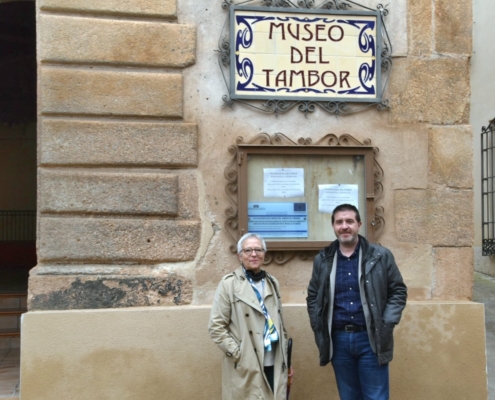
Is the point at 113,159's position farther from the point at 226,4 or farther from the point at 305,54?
the point at 305,54

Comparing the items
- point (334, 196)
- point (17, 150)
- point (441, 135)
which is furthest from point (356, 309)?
point (17, 150)

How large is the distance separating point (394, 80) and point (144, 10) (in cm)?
220

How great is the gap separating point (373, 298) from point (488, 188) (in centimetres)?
778

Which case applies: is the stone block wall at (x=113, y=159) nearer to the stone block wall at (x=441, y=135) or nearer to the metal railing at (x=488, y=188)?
the stone block wall at (x=441, y=135)

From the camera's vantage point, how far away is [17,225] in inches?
425

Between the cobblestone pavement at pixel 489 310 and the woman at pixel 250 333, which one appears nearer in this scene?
the woman at pixel 250 333

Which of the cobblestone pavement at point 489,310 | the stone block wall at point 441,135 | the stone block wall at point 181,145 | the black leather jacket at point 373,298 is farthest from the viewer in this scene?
the cobblestone pavement at point 489,310

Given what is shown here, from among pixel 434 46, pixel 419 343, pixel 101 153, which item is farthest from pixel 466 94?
pixel 101 153

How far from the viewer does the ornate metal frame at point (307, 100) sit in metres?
5.02

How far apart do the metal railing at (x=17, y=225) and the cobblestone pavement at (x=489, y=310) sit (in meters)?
7.52

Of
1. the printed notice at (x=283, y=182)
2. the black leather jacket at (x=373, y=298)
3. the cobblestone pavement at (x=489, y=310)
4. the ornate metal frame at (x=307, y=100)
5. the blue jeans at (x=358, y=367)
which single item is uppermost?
the ornate metal frame at (x=307, y=100)

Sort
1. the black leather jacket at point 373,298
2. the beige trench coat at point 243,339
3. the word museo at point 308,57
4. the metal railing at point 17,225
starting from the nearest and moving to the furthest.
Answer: the black leather jacket at point 373,298 → the beige trench coat at point 243,339 → the word museo at point 308,57 → the metal railing at point 17,225

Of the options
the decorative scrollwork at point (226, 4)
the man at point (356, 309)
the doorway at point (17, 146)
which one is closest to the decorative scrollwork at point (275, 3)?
the decorative scrollwork at point (226, 4)

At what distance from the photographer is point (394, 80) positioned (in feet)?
17.1
